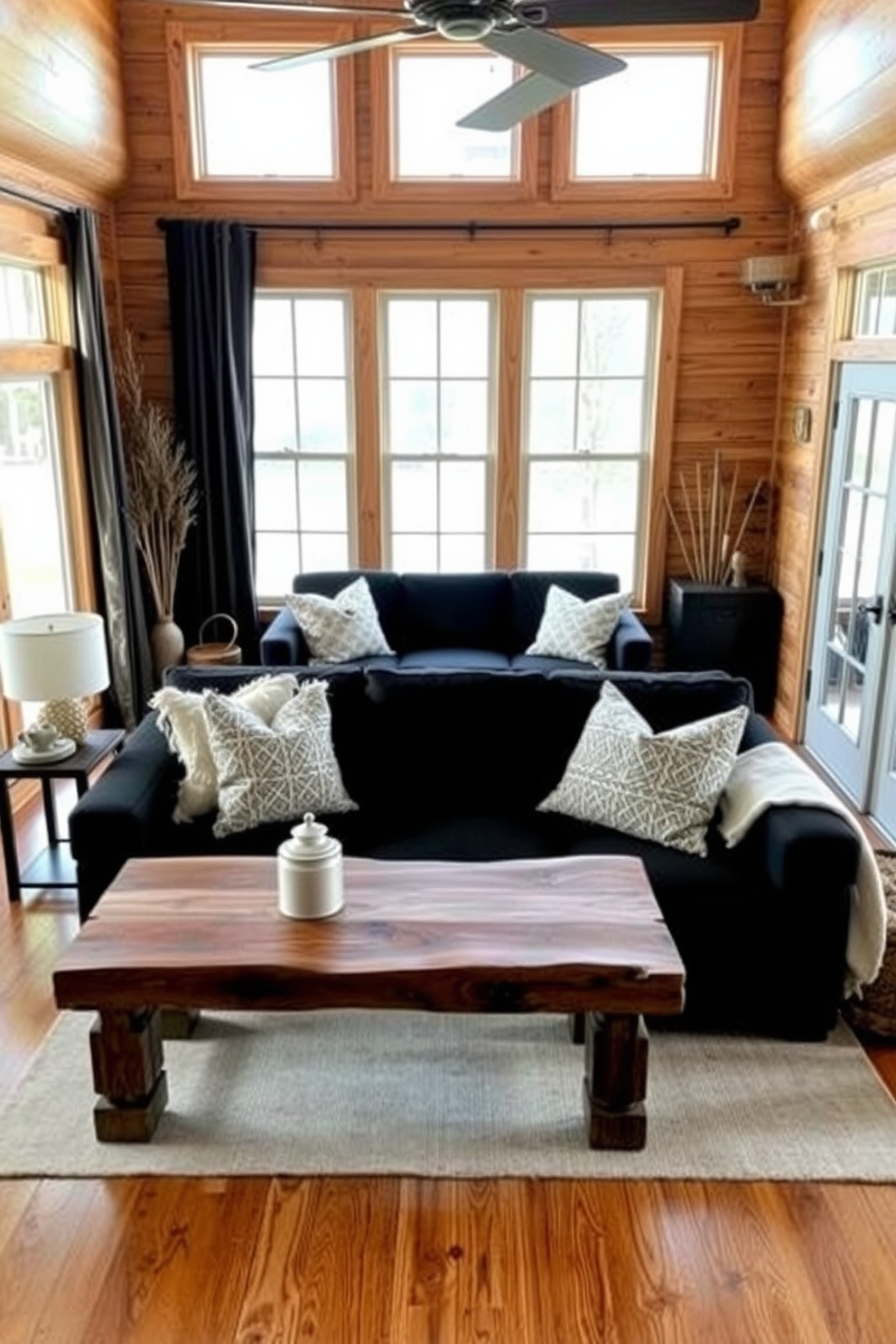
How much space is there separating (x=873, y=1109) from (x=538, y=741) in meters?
1.47

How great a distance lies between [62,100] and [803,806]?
418 cm

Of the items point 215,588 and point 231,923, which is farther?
point 215,588

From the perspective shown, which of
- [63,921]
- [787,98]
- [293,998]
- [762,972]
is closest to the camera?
[293,998]

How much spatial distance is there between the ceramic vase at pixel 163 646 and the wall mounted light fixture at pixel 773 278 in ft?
11.9

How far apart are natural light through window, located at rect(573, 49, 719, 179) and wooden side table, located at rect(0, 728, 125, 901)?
396cm

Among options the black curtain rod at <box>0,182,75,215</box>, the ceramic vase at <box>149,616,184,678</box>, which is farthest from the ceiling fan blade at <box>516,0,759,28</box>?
the ceramic vase at <box>149,616,184,678</box>

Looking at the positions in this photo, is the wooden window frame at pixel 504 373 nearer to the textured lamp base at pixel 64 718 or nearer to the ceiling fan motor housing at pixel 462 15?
the textured lamp base at pixel 64 718

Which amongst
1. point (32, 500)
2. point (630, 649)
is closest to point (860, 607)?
point (630, 649)

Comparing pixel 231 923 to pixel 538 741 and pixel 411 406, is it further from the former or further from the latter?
pixel 411 406

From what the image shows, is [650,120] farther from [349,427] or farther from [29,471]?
[29,471]

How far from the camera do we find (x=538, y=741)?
3.47 metres

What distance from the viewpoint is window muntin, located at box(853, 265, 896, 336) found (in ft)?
14.2

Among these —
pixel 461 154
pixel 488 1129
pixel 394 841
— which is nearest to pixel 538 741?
pixel 394 841

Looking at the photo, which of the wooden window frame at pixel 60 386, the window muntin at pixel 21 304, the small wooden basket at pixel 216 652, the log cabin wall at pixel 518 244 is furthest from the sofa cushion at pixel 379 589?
the window muntin at pixel 21 304
